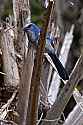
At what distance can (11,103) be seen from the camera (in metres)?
1.97

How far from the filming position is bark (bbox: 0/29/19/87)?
212cm

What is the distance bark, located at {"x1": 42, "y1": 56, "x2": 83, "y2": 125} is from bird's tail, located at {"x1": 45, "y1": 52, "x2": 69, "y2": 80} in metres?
0.34

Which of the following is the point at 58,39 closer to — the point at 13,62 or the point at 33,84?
the point at 13,62

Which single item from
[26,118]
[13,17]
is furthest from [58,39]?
[26,118]

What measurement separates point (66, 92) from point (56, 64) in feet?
1.71

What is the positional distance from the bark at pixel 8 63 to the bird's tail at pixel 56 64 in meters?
0.20

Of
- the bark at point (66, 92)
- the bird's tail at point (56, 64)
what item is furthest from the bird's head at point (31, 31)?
the bark at point (66, 92)

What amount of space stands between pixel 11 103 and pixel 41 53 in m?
0.60

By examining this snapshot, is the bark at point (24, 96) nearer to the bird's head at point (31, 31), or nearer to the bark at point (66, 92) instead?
the bark at point (66, 92)

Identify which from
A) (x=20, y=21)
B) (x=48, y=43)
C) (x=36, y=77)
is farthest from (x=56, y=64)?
(x=36, y=77)

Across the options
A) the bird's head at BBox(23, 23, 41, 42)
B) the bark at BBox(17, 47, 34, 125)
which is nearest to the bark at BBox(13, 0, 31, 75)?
the bird's head at BBox(23, 23, 41, 42)

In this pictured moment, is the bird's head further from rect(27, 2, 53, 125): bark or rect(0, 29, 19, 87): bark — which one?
rect(27, 2, 53, 125): bark

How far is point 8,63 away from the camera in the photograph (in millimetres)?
2135

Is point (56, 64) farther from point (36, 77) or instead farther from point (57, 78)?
point (36, 77)
